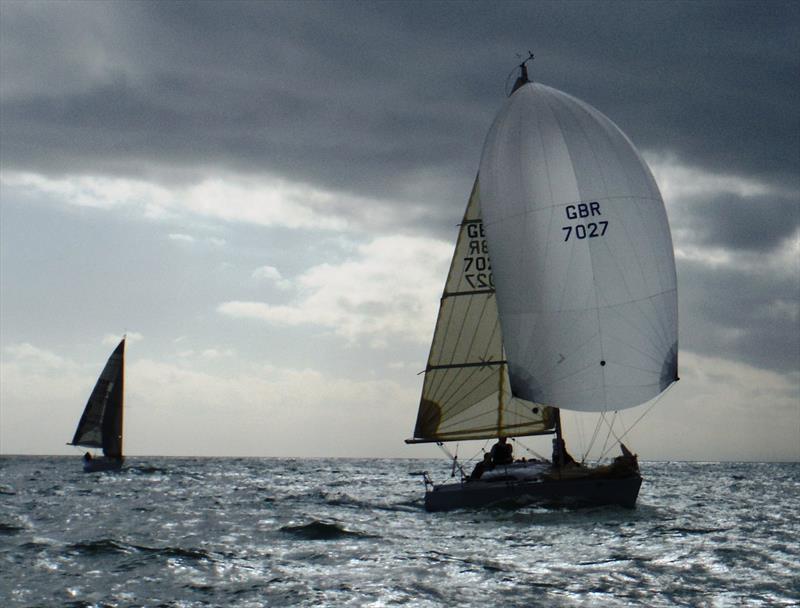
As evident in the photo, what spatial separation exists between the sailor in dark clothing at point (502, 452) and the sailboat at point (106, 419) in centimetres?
4877

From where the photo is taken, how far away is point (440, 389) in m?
30.8

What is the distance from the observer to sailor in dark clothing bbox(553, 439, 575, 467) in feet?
92.7

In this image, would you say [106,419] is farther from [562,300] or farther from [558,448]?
[562,300]

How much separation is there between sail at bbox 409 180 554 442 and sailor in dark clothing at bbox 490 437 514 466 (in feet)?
1.12

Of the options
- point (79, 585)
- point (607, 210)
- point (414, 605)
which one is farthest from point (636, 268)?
point (79, 585)

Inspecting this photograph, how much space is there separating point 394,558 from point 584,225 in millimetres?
13116

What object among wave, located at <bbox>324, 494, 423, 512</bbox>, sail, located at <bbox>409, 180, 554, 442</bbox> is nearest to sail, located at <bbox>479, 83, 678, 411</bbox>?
sail, located at <bbox>409, 180, 554, 442</bbox>

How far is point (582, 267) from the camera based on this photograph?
1062 inches

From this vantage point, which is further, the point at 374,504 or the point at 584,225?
the point at 374,504

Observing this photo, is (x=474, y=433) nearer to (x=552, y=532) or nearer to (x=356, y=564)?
(x=552, y=532)

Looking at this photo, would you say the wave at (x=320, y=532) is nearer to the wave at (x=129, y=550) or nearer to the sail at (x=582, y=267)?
the wave at (x=129, y=550)

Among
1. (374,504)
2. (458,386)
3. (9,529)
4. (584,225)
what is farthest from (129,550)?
(374,504)

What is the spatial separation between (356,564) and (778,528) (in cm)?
1499

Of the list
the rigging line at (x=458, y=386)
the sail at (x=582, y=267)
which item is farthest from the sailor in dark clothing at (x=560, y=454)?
the rigging line at (x=458, y=386)
